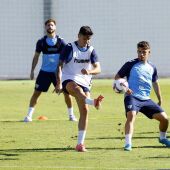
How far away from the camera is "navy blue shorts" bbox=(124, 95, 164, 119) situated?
42.3 feet

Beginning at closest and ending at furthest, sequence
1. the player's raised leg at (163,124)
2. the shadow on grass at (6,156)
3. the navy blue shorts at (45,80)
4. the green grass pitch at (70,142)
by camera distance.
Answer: the green grass pitch at (70,142) → the shadow on grass at (6,156) → the player's raised leg at (163,124) → the navy blue shorts at (45,80)

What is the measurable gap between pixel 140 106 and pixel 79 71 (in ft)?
3.56

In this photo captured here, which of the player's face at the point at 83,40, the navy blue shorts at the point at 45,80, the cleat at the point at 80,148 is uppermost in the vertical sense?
the player's face at the point at 83,40

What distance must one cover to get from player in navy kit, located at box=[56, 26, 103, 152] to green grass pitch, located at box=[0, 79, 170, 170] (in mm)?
708

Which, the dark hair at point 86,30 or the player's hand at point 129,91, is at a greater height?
the dark hair at point 86,30

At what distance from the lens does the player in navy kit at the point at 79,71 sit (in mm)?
12938

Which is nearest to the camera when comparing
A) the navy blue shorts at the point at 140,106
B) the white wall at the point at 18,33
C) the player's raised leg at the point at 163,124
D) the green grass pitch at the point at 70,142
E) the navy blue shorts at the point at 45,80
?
the green grass pitch at the point at 70,142

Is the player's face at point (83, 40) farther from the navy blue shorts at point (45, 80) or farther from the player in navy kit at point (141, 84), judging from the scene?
the navy blue shorts at point (45, 80)

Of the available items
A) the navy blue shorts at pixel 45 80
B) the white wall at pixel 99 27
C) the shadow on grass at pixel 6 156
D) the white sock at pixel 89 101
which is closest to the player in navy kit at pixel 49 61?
the navy blue shorts at pixel 45 80

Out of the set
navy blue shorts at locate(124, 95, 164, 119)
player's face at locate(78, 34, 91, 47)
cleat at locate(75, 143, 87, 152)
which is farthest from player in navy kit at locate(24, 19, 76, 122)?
cleat at locate(75, 143, 87, 152)

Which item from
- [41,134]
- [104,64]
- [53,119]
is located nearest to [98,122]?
[53,119]

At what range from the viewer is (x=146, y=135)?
1500cm

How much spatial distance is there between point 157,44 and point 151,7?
4.91 ft

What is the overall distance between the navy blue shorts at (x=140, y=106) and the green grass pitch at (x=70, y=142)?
1.85 feet
